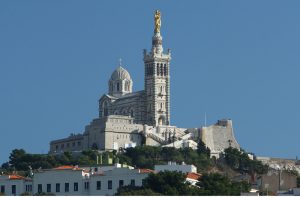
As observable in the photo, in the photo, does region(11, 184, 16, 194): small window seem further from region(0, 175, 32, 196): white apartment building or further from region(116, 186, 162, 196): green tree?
region(116, 186, 162, 196): green tree

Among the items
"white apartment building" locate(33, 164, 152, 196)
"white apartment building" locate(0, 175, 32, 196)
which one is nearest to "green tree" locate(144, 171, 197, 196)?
"white apartment building" locate(33, 164, 152, 196)

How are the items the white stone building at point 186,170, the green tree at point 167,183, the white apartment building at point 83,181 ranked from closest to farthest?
the green tree at point 167,183, the white apartment building at point 83,181, the white stone building at point 186,170

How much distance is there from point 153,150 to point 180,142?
14.7 m

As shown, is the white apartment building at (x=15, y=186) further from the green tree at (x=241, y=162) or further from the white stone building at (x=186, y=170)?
the green tree at (x=241, y=162)

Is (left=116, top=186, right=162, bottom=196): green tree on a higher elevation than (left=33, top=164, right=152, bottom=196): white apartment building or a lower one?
lower

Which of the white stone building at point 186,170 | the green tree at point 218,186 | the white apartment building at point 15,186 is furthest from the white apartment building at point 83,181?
the green tree at point 218,186

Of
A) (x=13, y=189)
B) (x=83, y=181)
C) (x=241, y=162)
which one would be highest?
(x=241, y=162)

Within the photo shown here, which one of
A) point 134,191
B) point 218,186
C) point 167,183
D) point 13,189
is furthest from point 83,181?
point 218,186

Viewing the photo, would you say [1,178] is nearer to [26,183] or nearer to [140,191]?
[26,183]

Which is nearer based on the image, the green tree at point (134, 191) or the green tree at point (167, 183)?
the green tree at point (134, 191)

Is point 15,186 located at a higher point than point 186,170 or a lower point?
lower

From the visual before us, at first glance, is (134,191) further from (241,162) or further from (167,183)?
(241,162)

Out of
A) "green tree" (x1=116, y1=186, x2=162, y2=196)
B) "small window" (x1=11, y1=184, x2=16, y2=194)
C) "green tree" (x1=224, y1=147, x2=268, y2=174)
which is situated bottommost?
"green tree" (x1=116, y1=186, x2=162, y2=196)

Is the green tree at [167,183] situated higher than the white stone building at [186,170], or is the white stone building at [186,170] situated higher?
the white stone building at [186,170]
